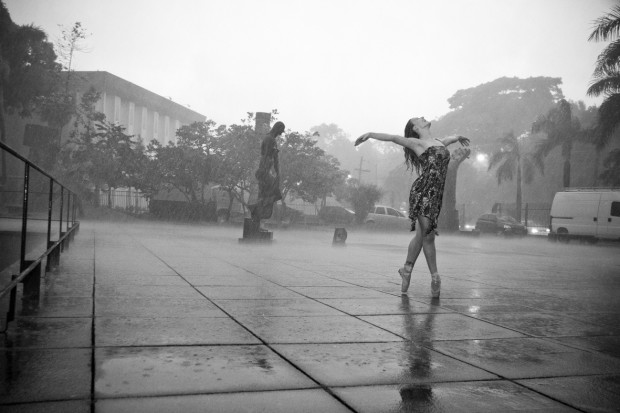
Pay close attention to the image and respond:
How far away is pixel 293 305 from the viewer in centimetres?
409

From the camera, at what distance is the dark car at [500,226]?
98.2ft

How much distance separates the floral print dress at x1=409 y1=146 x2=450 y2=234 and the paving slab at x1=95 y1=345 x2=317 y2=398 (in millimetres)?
2584

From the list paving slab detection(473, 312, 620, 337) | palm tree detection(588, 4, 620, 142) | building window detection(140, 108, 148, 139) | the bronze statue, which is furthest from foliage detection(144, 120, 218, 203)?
building window detection(140, 108, 148, 139)

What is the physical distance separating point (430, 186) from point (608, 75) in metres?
26.7

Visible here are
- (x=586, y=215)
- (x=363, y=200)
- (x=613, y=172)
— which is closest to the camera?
(x=586, y=215)

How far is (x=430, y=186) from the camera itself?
190 inches

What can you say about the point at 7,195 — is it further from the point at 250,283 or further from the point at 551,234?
the point at 551,234

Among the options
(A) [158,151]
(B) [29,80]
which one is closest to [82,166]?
Result: (A) [158,151]

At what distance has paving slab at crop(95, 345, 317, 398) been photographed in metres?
2.04

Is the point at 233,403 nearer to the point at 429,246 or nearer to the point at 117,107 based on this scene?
the point at 429,246

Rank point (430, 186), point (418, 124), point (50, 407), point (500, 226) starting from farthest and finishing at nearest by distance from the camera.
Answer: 1. point (500, 226)
2. point (418, 124)
3. point (430, 186)
4. point (50, 407)

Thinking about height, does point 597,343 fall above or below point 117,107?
below

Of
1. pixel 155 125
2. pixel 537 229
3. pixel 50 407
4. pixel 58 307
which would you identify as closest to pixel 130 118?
pixel 155 125

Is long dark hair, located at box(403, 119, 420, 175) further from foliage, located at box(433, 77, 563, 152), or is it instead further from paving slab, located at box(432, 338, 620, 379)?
foliage, located at box(433, 77, 563, 152)
